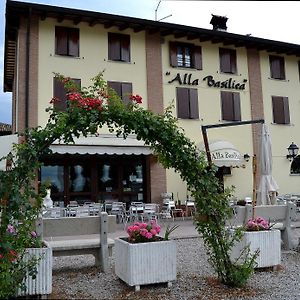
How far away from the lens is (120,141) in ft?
54.2

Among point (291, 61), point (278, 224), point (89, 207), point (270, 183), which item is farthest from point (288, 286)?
point (291, 61)

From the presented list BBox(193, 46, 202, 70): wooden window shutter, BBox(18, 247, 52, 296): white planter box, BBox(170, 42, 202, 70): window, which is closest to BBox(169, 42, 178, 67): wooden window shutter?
BBox(170, 42, 202, 70): window

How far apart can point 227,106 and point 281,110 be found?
3.44 m

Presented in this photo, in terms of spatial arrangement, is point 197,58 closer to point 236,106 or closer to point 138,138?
point 236,106

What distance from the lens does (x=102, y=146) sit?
52.1 ft

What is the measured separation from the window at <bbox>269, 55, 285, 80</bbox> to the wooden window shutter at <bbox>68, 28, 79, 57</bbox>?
1064 centimetres

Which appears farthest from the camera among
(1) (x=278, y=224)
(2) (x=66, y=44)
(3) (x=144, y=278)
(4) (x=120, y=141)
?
(2) (x=66, y=44)

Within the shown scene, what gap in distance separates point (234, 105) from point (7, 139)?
446 inches

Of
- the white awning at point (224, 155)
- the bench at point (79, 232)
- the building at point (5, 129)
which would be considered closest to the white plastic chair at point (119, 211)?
the white awning at point (224, 155)

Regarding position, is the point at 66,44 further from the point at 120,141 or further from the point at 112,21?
the point at 120,141

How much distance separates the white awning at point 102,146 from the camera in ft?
50.0

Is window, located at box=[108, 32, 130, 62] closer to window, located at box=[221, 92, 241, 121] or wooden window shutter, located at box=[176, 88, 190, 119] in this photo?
wooden window shutter, located at box=[176, 88, 190, 119]

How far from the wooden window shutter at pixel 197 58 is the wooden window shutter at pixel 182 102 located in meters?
1.44

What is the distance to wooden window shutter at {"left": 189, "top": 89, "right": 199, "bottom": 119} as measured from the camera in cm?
1966
